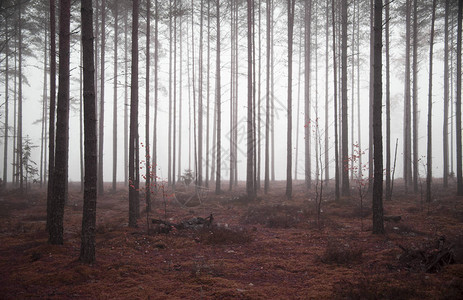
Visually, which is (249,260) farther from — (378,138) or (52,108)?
(52,108)

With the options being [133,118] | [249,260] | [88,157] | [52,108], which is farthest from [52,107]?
[249,260]

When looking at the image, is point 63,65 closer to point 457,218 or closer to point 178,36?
point 457,218

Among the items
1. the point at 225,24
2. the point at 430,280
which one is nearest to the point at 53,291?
the point at 430,280

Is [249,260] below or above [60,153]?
below

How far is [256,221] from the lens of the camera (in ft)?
31.5

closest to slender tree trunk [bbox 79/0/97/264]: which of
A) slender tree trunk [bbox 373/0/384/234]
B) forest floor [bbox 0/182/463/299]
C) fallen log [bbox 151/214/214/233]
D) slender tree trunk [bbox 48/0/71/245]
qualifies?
forest floor [bbox 0/182/463/299]

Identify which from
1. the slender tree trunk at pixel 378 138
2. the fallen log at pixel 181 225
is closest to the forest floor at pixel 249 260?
the fallen log at pixel 181 225

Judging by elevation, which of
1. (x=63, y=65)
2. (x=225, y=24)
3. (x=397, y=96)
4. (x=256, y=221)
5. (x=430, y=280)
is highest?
(x=225, y=24)

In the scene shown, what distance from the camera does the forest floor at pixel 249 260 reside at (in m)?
3.96

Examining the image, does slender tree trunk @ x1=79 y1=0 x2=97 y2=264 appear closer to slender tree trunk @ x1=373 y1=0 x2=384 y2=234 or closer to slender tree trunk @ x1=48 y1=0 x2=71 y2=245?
slender tree trunk @ x1=48 y1=0 x2=71 y2=245

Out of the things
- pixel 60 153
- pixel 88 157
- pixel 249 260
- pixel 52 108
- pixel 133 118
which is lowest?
pixel 249 260

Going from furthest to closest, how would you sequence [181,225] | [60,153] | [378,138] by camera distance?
[181,225] → [378,138] → [60,153]

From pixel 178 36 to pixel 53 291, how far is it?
2168 centimetres

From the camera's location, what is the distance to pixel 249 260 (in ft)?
18.4
